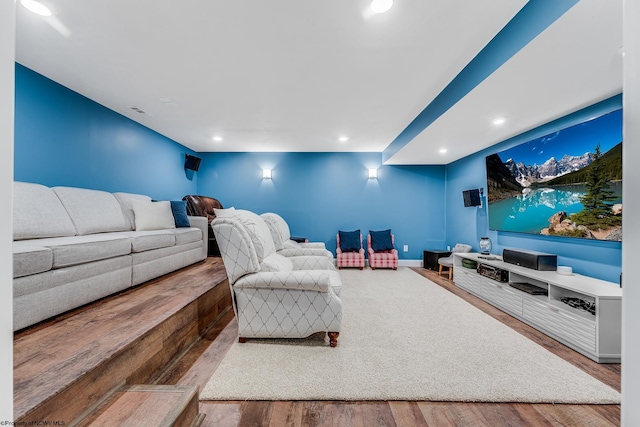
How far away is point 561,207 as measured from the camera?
2717 millimetres

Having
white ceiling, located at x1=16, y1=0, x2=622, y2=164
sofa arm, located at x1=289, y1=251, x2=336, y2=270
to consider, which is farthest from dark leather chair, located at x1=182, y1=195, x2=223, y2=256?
sofa arm, located at x1=289, y1=251, x2=336, y2=270

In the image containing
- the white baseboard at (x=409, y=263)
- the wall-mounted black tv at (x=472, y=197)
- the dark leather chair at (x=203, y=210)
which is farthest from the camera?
the white baseboard at (x=409, y=263)

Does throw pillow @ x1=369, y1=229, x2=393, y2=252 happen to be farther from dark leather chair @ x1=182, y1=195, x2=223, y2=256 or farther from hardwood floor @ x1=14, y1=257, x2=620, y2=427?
hardwood floor @ x1=14, y1=257, x2=620, y2=427

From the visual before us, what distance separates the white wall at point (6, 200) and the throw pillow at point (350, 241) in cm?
482

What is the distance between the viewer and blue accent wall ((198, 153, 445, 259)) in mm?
5477

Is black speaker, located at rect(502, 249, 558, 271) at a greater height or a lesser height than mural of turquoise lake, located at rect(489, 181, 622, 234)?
lesser

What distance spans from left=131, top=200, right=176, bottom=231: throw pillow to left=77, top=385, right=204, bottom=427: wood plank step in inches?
90.2

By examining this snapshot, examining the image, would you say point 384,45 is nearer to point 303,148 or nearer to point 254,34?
point 254,34

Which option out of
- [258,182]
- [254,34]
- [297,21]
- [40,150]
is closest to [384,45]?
[297,21]

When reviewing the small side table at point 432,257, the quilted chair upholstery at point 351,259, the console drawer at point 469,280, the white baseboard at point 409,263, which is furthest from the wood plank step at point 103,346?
the small side table at point 432,257

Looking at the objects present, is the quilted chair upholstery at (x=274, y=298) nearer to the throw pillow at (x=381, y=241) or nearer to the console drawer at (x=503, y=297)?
the console drawer at (x=503, y=297)

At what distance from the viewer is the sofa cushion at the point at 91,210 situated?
2.44 metres

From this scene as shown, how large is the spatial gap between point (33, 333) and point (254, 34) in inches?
93.3

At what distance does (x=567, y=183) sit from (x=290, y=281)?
2.94m
